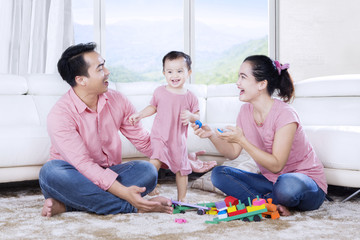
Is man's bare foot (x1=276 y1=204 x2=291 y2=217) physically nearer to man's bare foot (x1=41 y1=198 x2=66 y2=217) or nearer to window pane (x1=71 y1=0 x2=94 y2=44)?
man's bare foot (x1=41 y1=198 x2=66 y2=217)

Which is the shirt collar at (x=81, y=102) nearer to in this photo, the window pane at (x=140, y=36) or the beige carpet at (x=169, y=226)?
the beige carpet at (x=169, y=226)

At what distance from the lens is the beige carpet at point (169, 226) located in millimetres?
1406

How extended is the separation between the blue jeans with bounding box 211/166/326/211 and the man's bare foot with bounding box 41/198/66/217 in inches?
27.9

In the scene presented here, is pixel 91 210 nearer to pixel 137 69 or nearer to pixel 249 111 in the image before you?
pixel 249 111

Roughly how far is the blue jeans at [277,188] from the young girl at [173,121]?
0.66 ft

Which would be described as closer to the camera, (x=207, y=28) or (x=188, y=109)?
(x=188, y=109)

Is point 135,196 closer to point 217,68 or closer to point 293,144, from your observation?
point 293,144

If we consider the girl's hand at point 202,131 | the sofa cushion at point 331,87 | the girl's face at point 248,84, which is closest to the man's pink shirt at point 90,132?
the girl's hand at point 202,131

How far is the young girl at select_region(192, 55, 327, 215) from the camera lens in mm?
1679

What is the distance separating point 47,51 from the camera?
4090 mm

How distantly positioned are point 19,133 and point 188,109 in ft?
3.10

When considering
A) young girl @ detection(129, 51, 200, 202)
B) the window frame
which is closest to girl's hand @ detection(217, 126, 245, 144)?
young girl @ detection(129, 51, 200, 202)

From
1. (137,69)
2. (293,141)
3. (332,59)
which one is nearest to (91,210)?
(293,141)

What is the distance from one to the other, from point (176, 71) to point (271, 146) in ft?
2.01
